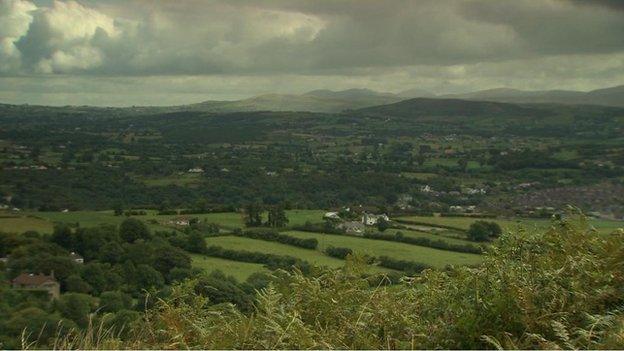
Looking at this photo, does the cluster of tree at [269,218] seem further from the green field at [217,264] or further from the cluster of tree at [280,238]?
the green field at [217,264]

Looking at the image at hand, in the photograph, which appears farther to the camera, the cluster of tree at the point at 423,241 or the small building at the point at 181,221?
the small building at the point at 181,221

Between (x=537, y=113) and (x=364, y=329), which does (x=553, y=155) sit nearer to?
(x=364, y=329)

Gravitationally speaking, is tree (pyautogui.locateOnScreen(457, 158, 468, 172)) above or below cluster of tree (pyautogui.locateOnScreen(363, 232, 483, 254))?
below

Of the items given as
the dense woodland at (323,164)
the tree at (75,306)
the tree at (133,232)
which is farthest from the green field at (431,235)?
the tree at (75,306)

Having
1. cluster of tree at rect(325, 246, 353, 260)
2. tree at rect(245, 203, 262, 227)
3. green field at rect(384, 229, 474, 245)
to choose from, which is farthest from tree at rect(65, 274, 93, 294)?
tree at rect(245, 203, 262, 227)

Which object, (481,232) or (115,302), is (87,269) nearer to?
(115,302)

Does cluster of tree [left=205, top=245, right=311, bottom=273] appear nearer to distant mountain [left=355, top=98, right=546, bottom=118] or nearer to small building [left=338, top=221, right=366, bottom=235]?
small building [left=338, top=221, right=366, bottom=235]
